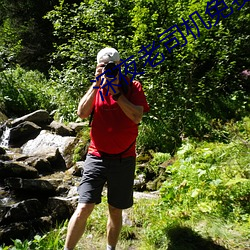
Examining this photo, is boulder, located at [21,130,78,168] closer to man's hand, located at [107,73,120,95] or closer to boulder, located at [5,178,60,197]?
boulder, located at [5,178,60,197]

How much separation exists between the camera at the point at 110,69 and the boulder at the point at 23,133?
779 cm

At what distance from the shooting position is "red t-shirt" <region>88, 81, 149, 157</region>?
9.45ft

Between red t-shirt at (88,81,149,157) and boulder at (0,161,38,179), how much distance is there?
15.6 feet

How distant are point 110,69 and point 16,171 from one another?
514 cm

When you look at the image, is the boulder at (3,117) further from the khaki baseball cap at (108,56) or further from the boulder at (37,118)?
the khaki baseball cap at (108,56)

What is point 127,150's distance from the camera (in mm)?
2945

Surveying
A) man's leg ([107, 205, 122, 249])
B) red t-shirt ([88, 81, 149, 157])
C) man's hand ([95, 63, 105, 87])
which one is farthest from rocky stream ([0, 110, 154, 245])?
man's hand ([95, 63, 105, 87])

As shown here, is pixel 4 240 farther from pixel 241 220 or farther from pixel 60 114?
pixel 60 114

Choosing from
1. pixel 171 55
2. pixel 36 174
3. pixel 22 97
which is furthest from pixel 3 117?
pixel 171 55

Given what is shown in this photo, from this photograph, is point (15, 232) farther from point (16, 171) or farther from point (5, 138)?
point (5, 138)

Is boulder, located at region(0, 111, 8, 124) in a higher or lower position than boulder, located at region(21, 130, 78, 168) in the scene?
higher

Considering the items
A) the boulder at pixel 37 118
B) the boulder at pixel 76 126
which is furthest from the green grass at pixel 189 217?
the boulder at pixel 37 118

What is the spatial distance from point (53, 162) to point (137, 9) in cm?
422

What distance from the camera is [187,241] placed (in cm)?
344
